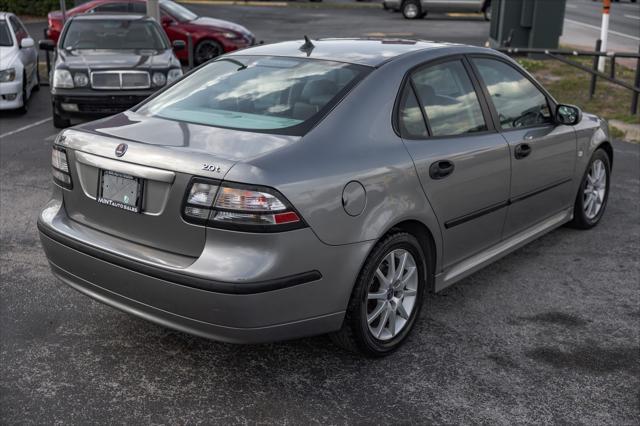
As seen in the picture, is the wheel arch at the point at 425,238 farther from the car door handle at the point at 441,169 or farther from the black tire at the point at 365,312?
the car door handle at the point at 441,169

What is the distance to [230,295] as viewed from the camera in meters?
3.17

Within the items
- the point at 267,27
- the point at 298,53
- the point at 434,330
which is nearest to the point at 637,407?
the point at 434,330

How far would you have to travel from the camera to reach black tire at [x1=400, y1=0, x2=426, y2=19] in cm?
2998

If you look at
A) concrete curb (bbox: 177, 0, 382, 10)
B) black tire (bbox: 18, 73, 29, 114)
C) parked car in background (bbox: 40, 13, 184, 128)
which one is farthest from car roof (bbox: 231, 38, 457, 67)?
concrete curb (bbox: 177, 0, 382, 10)

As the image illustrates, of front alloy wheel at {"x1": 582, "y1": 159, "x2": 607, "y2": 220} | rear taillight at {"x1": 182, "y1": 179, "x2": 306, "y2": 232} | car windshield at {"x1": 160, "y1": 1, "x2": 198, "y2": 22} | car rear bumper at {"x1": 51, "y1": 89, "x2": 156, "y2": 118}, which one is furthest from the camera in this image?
car windshield at {"x1": 160, "y1": 1, "x2": 198, "y2": 22}

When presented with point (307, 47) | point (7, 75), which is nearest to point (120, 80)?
point (7, 75)

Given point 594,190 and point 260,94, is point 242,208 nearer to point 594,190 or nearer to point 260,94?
point 260,94

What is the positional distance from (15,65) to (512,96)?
8175 mm

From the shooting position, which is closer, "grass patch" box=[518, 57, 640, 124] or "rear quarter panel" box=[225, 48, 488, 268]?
"rear quarter panel" box=[225, 48, 488, 268]

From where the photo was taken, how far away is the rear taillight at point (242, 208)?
3.14 meters

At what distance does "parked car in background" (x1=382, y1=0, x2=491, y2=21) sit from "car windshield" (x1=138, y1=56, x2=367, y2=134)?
26.8 metres

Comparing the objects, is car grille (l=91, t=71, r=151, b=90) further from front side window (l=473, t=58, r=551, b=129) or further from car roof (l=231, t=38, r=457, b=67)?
front side window (l=473, t=58, r=551, b=129)

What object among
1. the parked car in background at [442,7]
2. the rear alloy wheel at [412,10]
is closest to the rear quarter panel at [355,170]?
the parked car in background at [442,7]

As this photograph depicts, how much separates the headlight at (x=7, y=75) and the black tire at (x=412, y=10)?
21766 millimetres
